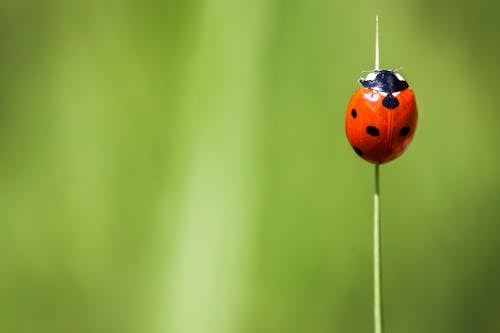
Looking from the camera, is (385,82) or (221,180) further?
(221,180)

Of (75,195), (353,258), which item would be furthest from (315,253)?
(75,195)

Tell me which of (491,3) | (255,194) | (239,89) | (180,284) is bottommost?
(180,284)

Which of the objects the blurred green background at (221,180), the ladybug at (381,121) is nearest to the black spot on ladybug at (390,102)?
the ladybug at (381,121)

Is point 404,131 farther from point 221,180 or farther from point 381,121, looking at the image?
point 221,180

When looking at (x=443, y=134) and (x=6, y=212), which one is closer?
(x=6, y=212)

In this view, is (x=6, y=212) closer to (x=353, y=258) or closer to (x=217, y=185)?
(x=217, y=185)

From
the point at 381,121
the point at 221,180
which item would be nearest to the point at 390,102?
the point at 381,121

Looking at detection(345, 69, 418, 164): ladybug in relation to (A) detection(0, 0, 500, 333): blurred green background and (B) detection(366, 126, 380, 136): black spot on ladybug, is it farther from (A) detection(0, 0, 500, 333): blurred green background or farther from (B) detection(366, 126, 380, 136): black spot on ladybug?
(A) detection(0, 0, 500, 333): blurred green background
